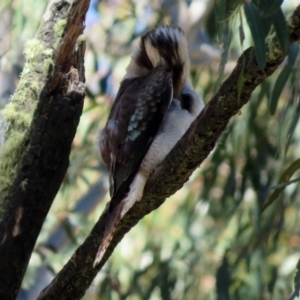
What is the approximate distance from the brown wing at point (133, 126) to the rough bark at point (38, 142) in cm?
25

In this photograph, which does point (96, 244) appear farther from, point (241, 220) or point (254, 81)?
point (241, 220)

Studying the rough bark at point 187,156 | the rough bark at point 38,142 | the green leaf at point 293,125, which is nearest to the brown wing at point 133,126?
the rough bark at point 187,156

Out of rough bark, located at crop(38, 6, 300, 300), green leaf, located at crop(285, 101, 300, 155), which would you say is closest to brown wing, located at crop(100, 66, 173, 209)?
rough bark, located at crop(38, 6, 300, 300)

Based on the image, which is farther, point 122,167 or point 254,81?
point 122,167

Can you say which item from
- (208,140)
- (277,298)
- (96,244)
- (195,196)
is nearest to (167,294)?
(277,298)

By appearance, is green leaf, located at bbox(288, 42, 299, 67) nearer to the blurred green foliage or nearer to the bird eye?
the bird eye

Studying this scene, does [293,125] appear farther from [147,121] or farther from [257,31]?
[147,121]

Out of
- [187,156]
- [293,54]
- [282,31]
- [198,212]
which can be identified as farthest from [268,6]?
[198,212]

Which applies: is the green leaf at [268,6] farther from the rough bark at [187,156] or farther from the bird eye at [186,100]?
the bird eye at [186,100]

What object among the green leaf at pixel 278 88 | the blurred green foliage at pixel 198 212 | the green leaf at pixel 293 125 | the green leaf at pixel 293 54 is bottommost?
the green leaf at pixel 293 125

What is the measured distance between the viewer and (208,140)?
6.26 ft

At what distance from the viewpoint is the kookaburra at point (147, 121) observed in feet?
7.77

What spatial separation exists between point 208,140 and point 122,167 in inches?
22.2

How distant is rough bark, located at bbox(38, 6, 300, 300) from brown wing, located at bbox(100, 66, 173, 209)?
0.15m
